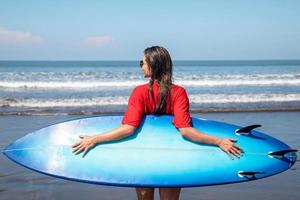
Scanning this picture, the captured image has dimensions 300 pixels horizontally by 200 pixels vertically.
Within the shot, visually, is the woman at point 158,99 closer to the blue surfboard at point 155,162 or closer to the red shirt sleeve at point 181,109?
the red shirt sleeve at point 181,109

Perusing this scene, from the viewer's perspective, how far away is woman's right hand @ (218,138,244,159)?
3051 mm

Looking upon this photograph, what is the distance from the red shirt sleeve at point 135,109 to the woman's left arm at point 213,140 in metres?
0.31

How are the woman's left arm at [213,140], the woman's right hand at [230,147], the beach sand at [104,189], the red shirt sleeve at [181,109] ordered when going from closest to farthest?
the red shirt sleeve at [181,109] → the woman's left arm at [213,140] → the woman's right hand at [230,147] → the beach sand at [104,189]

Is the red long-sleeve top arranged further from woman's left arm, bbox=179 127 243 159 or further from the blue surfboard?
the blue surfboard

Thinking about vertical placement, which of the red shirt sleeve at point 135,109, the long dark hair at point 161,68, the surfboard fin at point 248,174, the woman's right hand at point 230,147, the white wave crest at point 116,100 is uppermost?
the long dark hair at point 161,68

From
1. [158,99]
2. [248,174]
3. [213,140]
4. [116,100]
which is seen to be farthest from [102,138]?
[116,100]

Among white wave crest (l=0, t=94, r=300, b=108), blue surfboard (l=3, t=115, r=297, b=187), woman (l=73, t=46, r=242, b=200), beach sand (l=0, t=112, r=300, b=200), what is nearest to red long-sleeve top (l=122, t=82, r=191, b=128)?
woman (l=73, t=46, r=242, b=200)

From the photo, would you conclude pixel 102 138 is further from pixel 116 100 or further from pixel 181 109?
pixel 116 100

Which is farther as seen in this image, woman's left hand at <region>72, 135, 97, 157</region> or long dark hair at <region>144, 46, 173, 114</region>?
woman's left hand at <region>72, 135, 97, 157</region>

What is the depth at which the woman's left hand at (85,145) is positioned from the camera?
306cm

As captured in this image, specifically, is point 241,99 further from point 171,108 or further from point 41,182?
point 171,108

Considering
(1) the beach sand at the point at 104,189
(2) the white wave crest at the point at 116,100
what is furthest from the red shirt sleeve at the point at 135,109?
(2) the white wave crest at the point at 116,100

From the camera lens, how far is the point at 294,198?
4027 mm

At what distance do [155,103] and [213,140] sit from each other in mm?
519
